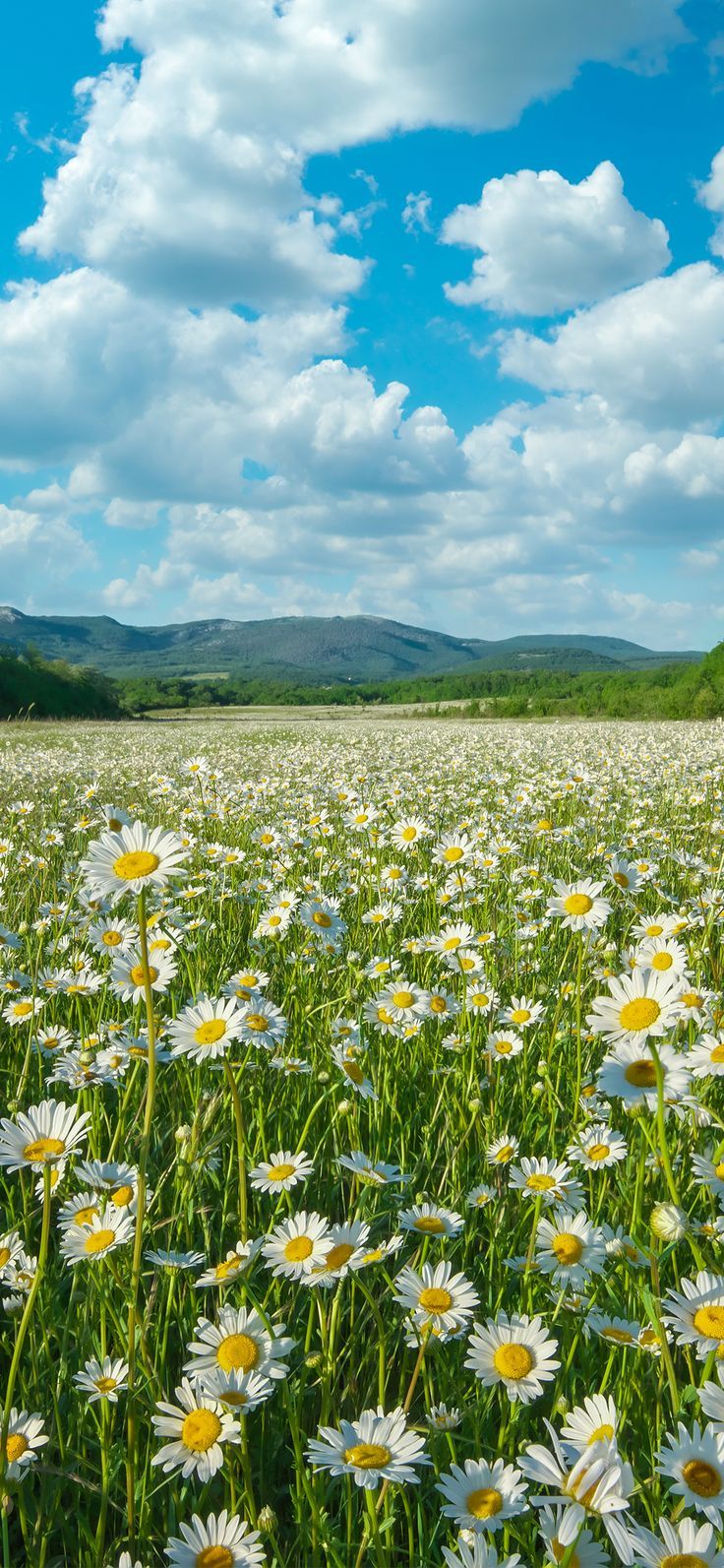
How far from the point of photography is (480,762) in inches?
511

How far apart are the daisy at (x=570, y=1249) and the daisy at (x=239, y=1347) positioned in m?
0.67

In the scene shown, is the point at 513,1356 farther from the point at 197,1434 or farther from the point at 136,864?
the point at 136,864

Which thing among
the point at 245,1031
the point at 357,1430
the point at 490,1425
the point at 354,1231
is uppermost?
the point at 245,1031

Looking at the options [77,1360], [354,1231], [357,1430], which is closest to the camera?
[357,1430]

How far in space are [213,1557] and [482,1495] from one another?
0.43 metres

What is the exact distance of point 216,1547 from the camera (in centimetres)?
135

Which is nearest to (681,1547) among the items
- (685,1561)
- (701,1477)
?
(685,1561)

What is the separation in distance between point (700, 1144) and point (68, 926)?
3.25 m

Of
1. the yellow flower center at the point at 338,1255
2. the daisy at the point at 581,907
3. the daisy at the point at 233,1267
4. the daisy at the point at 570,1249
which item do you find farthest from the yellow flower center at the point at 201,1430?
the daisy at the point at 581,907

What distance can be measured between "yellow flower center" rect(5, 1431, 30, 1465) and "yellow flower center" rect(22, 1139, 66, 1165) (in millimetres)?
480

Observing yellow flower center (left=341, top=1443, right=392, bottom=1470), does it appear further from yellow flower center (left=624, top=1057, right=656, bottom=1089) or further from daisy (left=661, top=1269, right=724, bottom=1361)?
yellow flower center (left=624, top=1057, right=656, bottom=1089)

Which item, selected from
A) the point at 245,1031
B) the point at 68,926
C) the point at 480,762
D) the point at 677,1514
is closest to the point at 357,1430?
the point at 677,1514

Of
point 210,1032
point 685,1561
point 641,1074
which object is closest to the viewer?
point 685,1561

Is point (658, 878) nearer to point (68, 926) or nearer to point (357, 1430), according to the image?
point (68, 926)
